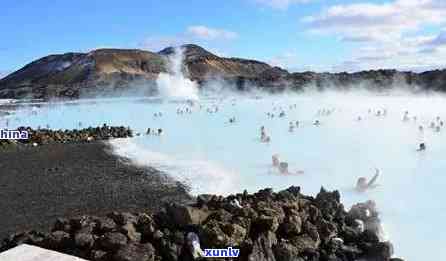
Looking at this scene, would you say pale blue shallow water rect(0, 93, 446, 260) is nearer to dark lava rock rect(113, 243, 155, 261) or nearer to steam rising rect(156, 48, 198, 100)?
dark lava rock rect(113, 243, 155, 261)

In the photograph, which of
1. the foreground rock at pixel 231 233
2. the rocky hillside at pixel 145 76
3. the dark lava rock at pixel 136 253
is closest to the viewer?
the dark lava rock at pixel 136 253

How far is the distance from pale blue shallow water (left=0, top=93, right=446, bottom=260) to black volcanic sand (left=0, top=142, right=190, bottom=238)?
2.93ft

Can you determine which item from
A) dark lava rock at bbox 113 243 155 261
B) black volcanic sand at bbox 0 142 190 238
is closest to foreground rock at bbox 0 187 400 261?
dark lava rock at bbox 113 243 155 261

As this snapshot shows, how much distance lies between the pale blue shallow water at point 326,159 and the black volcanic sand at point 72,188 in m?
0.89

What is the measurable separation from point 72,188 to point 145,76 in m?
84.6

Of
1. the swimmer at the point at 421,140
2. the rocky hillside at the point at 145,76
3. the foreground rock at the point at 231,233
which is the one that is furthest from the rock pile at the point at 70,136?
the rocky hillside at the point at 145,76

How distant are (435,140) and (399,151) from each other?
3870 millimetres

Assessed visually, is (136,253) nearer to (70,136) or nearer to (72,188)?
(72,188)

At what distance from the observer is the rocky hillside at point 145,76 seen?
67.1 m

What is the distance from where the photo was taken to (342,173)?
47.6 ft

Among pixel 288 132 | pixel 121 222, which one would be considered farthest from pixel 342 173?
pixel 288 132

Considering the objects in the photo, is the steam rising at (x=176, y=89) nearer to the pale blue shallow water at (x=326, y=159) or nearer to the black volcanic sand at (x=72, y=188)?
the pale blue shallow water at (x=326, y=159)

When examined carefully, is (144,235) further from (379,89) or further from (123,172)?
(379,89)

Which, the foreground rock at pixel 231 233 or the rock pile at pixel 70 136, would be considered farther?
the rock pile at pixel 70 136
